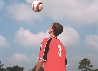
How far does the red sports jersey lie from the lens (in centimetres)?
672

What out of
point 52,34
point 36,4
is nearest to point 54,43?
point 52,34

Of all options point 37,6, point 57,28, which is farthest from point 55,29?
point 37,6

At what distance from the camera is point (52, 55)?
22.4 feet

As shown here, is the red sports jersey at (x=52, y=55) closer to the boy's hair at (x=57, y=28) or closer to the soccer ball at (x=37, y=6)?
the boy's hair at (x=57, y=28)

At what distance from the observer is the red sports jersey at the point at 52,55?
6.72 metres

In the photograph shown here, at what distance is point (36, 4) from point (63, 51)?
16.3 ft

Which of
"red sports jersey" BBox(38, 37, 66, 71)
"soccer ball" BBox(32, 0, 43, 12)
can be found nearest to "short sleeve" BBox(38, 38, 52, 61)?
"red sports jersey" BBox(38, 37, 66, 71)

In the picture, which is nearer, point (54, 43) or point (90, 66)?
point (54, 43)

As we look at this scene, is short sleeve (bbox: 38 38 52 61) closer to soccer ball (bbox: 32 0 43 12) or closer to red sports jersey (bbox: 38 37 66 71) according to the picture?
red sports jersey (bbox: 38 37 66 71)

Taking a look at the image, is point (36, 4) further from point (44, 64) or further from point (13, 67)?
point (13, 67)

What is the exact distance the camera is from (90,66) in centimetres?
9538

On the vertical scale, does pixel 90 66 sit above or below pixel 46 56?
above

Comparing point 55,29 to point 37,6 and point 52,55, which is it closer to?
point 52,55

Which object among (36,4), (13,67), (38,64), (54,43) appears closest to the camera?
(38,64)
